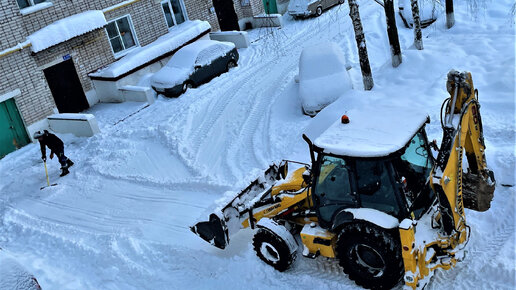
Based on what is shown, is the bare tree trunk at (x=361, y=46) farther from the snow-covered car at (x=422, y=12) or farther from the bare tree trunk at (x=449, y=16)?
the snow-covered car at (x=422, y=12)

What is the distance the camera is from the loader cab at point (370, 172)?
6172 millimetres

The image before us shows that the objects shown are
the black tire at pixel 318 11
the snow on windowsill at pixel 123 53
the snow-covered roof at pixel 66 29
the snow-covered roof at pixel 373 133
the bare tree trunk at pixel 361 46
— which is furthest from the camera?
the black tire at pixel 318 11

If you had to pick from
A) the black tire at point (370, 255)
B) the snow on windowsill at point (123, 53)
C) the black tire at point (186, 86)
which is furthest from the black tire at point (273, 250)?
the snow on windowsill at point (123, 53)

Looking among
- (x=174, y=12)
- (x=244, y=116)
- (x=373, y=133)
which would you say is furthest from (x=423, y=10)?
(x=373, y=133)

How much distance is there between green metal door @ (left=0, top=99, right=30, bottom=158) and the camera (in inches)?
619

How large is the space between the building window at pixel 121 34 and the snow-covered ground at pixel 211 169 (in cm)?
305

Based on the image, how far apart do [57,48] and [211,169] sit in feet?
29.4

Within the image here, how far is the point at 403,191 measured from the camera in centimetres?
A: 622

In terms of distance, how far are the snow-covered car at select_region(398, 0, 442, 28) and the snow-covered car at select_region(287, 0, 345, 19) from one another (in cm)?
526

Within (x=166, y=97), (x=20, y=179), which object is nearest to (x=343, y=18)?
(x=166, y=97)

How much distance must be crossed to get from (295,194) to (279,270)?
119cm

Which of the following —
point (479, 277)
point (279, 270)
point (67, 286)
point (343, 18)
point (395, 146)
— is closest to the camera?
point (395, 146)

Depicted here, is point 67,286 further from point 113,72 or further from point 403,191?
point 113,72

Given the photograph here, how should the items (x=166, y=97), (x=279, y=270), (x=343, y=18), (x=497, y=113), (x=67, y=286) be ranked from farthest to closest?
(x=343, y=18)
(x=166, y=97)
(x=497, y=113)
(x=67, y=286)
(x=279, y=270)
